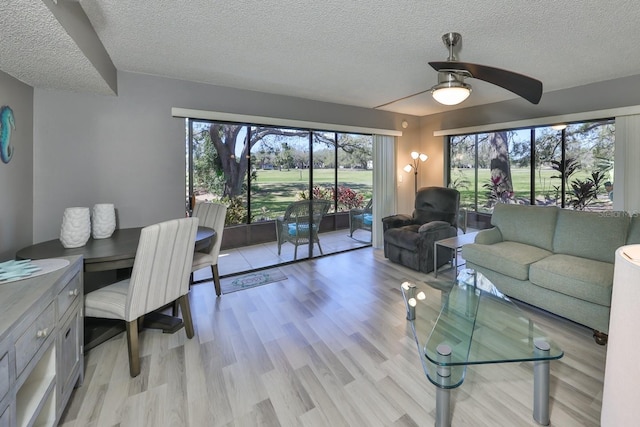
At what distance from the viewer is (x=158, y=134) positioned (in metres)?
3.23

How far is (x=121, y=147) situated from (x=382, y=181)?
381 cm

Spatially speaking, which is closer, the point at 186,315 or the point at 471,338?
the point at 471,338

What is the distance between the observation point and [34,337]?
1267 millimetres

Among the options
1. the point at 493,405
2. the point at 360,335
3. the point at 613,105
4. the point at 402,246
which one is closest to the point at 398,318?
the point at 360,335

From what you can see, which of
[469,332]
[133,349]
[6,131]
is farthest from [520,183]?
[6,131]

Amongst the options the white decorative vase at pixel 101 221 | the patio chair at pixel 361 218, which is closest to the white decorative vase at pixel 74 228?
the white decorative vase at pixel 101 221

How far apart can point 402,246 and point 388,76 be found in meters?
2.19

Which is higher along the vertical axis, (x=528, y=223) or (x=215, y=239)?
(x=528, y=223)

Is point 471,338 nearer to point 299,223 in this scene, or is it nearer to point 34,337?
point 34,337

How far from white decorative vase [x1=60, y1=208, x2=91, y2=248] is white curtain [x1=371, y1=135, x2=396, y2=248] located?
13.2ft

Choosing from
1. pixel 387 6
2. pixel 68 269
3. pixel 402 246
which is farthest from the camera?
pixel 402 246

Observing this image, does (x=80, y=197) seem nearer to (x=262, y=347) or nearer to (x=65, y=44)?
(x=65, y=44)

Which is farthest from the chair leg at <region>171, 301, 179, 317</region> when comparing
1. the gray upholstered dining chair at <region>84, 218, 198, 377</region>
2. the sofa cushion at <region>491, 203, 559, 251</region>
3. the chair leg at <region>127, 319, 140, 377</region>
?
the sofa cushion at <region>491, 203, 559, 251</region>

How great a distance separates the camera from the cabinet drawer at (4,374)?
3.40 feet
